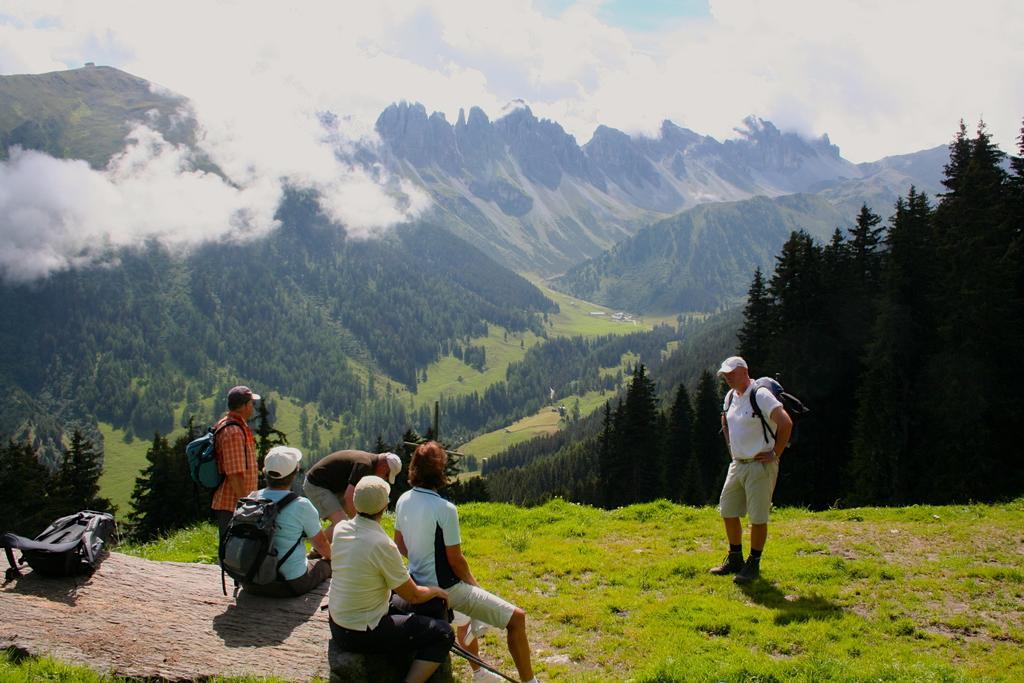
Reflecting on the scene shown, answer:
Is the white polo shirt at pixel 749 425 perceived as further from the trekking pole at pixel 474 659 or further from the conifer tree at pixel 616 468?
the conifer tree at pixel 616 468

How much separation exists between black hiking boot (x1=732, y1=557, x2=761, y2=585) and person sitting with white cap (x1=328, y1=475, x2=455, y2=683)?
A: 21.3ft

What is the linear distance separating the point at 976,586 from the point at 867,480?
2477 cm

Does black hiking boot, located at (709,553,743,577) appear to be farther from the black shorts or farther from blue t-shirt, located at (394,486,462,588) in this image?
the black shorts

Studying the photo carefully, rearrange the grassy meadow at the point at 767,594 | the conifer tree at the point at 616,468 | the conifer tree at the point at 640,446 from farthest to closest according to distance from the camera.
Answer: the conifer tree at the point at 616,468, the conifer tree at the point at 640,446, the grassy meadow at the point at 767,594

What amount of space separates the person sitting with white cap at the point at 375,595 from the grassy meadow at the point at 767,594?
4.31 feet

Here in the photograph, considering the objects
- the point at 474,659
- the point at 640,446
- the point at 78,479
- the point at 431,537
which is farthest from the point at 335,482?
the point at 78,479

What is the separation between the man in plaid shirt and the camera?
35.8ft

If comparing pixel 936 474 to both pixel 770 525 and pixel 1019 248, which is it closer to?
pixel 1019 248

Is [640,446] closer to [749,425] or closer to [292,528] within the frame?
[749,425]

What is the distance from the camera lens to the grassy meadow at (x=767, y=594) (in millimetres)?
8484

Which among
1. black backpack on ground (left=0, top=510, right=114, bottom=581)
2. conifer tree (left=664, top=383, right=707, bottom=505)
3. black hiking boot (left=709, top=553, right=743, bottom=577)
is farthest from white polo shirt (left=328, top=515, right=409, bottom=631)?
conifer tree (left=664, top=383, right=707, bottom=505)

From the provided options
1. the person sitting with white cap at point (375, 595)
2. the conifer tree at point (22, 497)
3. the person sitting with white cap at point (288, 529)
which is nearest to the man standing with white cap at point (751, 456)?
the person sitting with white cap at point (375, 595)

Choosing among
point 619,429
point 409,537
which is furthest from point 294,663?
point 619,429

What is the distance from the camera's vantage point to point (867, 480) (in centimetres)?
3306
